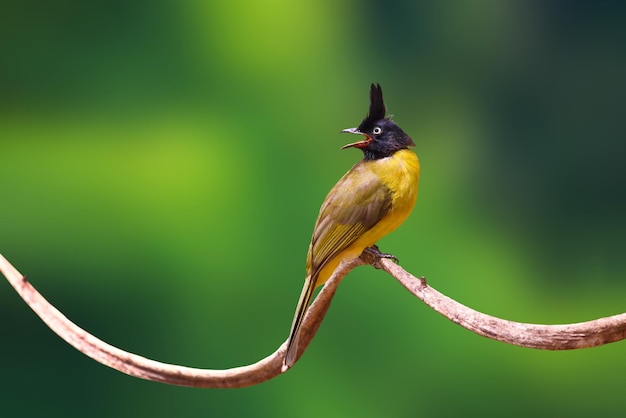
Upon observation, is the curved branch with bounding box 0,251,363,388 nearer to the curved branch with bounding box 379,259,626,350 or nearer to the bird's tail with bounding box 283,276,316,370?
the bird's tail with bounding box 283,276,316,370

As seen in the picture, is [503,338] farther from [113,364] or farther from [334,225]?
[113,364]

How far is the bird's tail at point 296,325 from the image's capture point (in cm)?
230

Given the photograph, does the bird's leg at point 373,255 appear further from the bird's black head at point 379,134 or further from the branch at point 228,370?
the bird's black head at point 379,134

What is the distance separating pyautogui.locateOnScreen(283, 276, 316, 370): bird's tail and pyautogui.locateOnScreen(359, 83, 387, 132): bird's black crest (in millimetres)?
432

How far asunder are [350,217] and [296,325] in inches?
12.8

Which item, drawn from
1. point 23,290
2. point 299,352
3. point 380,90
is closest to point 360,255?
point 299,352

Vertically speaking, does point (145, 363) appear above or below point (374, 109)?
below

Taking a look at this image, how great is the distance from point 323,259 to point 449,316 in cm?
39

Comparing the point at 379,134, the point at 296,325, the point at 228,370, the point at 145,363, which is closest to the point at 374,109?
the point at 379,134

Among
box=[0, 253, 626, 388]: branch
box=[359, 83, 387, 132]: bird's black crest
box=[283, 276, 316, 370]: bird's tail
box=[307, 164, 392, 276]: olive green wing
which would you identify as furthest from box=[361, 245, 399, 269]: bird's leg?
box=[359, 83, 387, 132]: bird's black crest

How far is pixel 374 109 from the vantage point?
2.32 meters

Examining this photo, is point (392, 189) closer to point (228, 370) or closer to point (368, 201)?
point (368, 201)

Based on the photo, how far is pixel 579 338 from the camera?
1932mm

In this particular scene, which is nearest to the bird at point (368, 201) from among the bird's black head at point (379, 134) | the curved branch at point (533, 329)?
the bird's black head at point (379, 134)
